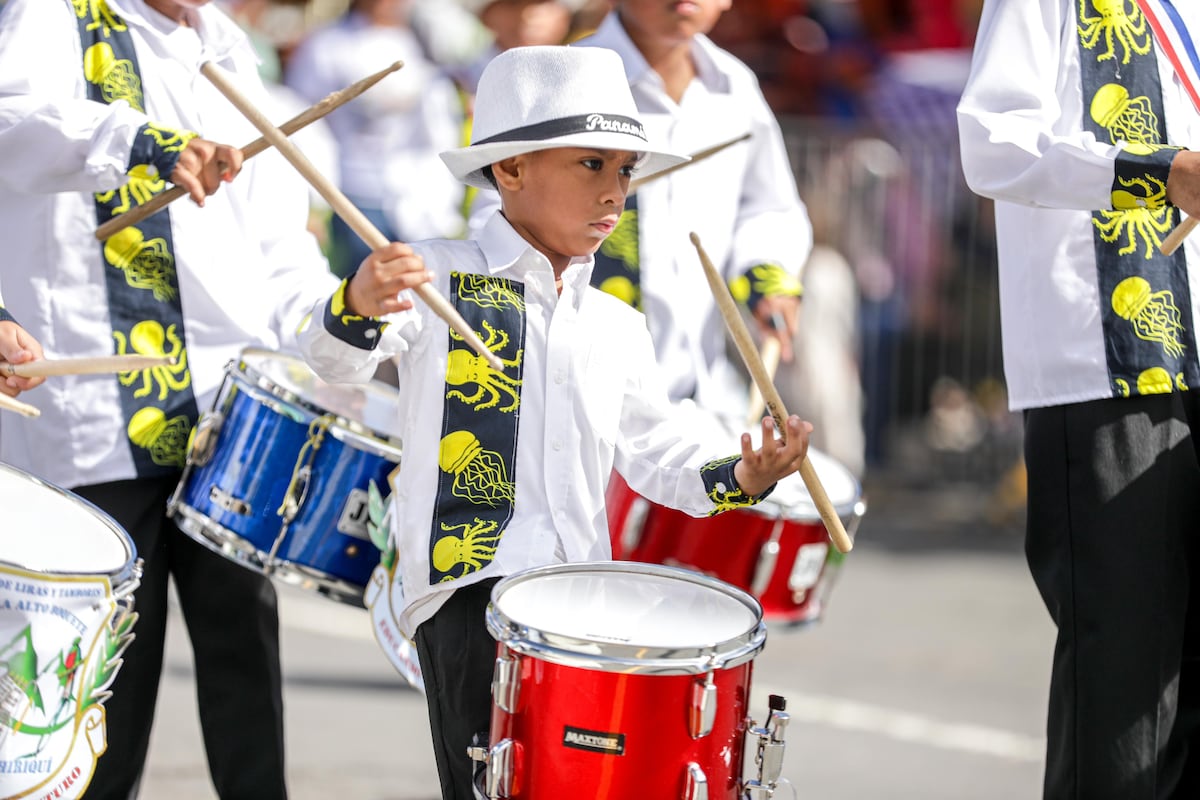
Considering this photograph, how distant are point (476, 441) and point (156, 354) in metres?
0.81

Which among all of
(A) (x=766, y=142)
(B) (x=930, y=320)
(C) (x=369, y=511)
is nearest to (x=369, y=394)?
(C) (x=369, y=511)

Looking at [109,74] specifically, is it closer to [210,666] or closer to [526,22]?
[210,666]

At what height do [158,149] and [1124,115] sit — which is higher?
[1124,115]

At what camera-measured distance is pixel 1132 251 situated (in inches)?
127

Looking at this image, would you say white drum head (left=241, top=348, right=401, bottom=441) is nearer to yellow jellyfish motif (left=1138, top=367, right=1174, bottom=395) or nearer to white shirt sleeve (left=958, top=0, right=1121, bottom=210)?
white shirt sleeve (left=958, top=0, right=1121, bottom=210)

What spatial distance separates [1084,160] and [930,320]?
21.8 feet

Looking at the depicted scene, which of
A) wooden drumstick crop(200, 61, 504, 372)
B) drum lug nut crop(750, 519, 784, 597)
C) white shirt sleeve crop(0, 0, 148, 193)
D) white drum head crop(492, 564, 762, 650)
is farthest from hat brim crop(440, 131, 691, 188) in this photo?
drum lug nut crop(750, 519, 784, 597)

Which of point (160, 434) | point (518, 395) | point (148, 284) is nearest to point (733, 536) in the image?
point (518, 395)

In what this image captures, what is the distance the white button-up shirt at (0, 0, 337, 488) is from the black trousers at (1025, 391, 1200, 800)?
5.06 feet

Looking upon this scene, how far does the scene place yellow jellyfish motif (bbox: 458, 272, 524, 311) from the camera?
3.04 meters

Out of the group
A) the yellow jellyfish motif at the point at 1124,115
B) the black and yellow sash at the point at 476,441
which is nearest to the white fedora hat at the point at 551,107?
the black and yellow sash at the point at 476,441

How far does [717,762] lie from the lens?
2746mm

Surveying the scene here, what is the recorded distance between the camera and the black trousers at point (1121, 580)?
3.19m

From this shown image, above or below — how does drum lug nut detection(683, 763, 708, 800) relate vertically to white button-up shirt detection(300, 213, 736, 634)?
below
